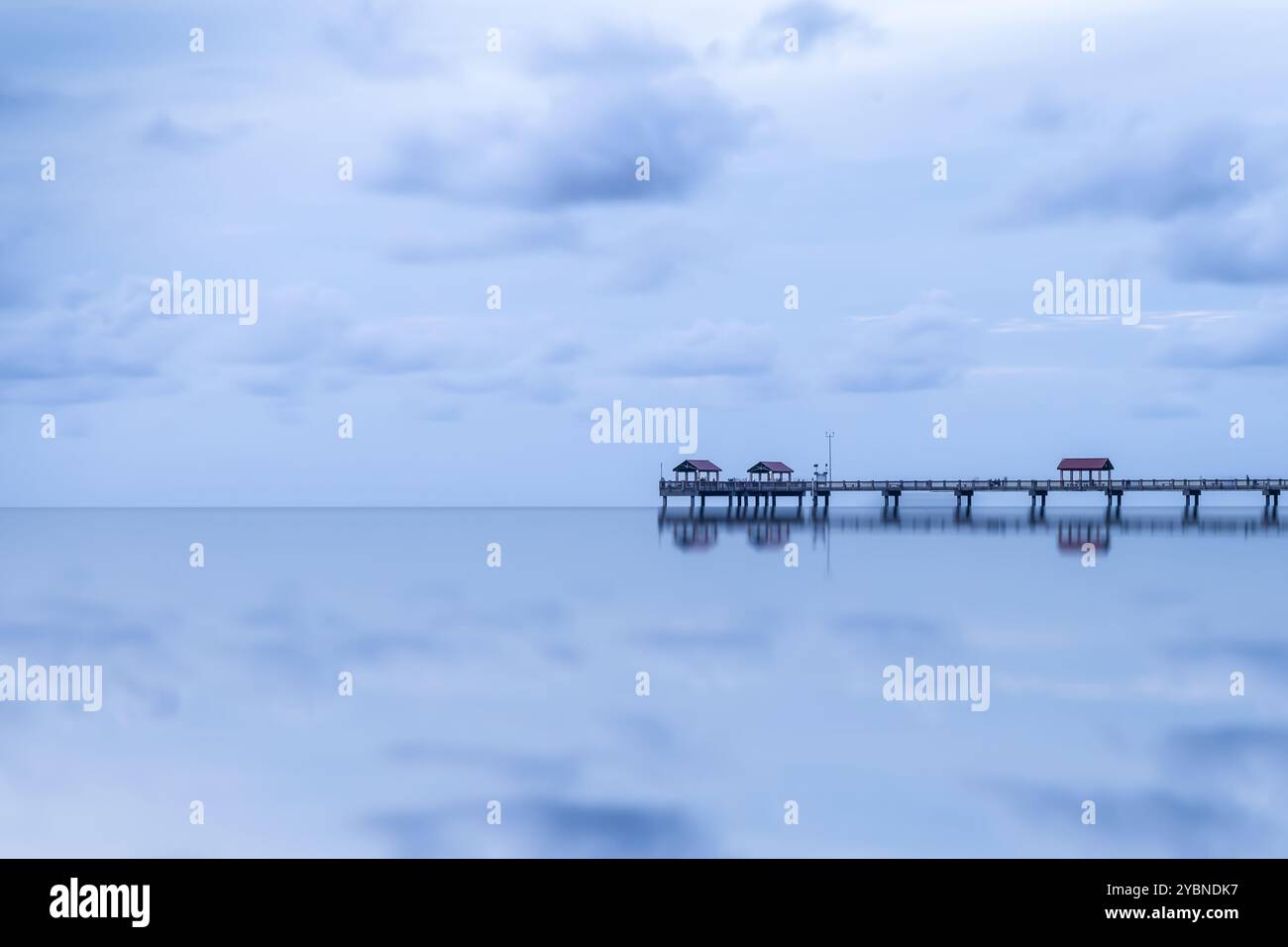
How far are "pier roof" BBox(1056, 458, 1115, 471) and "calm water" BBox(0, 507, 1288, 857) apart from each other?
55.5 meters

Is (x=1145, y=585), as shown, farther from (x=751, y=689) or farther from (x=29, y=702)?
(x=29, y=702)

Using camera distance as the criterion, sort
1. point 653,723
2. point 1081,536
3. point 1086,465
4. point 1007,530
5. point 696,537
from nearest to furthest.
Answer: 1. point 653,723
2. point 1081,536
3. point 696,537
4. point 1007,530
5. point 1086,465

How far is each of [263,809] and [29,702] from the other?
9534mm

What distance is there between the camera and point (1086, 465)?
96625 millimetres

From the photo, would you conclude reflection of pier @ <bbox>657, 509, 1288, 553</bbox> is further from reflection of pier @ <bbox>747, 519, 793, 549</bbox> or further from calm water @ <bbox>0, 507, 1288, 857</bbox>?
calm water @ <bbox>0, 507, 1288, 857</bbox>

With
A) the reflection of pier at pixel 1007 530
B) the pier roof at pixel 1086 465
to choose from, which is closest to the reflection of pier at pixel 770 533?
the reflection of pier at pixel 1007 530

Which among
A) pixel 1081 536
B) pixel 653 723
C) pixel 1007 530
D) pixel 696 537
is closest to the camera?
pixel 653 723

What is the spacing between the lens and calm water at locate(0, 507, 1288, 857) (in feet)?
46.1

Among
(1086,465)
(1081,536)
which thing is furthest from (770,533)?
(1086,465)

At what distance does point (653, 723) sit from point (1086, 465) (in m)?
85.8

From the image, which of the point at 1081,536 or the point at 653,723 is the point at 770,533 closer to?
the point at 1081,536

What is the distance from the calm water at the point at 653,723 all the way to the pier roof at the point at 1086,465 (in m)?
55.5

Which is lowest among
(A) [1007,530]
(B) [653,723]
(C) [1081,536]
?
(B) [653,723]
